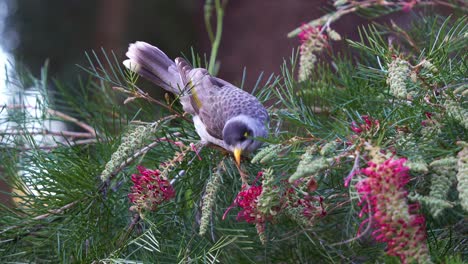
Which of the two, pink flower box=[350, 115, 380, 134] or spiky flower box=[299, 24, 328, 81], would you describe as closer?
pink flower box=[350, 115, 380, 134]

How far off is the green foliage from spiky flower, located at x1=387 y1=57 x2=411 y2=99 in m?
0.06

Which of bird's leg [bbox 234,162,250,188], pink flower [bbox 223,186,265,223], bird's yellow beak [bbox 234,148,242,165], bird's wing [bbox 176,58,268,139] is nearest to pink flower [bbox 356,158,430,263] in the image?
pink flower [bbox 223,186,265,223]

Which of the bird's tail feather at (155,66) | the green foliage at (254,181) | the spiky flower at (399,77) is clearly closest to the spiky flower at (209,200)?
the green foliage at (254,181)

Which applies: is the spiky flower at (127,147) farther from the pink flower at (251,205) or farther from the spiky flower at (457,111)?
the spiky flower at (457,111)

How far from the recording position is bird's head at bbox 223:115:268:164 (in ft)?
6.27

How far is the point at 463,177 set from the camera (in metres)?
1.01

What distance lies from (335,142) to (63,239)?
2.81 ft

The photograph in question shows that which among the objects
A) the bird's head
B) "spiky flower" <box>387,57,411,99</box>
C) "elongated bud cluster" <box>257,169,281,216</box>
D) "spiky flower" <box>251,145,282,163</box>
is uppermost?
"spiky flower" <box>387,57,411,99</box>

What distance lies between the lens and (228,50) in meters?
5.48

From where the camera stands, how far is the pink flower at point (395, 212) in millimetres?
998

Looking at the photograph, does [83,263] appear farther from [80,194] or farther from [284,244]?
[284,244]

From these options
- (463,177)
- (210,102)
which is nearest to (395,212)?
(463,177)

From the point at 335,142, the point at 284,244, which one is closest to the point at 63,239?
the point at 284,244

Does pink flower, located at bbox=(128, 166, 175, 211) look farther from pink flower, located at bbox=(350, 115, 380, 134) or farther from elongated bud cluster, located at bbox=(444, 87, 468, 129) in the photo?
elongated bud cluster, located at bbox=(444, 87, 468, 129)
